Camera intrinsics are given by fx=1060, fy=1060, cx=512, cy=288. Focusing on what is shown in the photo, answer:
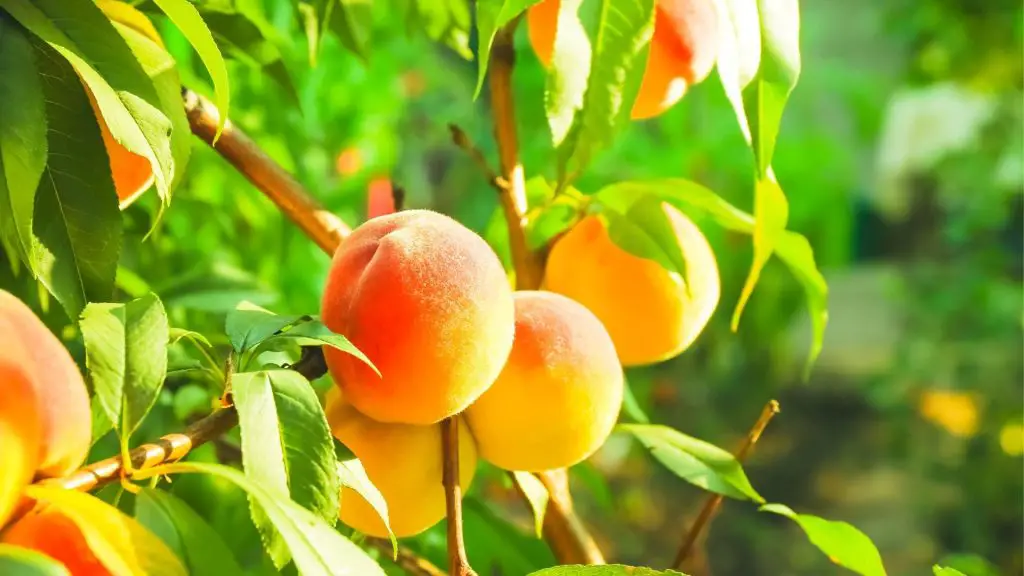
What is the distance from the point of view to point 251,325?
23 centimetres

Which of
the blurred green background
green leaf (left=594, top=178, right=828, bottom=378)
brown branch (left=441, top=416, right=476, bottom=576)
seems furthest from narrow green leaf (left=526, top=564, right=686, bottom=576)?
the blurred green background

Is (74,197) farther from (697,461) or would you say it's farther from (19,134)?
(697,461)

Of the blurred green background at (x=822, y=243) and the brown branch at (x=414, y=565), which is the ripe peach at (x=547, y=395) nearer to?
the brown branch at (x=414, y=565)

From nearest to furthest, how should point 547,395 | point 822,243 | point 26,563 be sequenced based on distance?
point 26,563
point 547,395
point 822,243

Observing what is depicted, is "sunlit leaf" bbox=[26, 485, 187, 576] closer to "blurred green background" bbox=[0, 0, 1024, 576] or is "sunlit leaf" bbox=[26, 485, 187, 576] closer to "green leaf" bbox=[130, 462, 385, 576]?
"green leaf" bbox=[130, 462, 385, 576]

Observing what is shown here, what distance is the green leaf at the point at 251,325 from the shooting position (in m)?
0.22

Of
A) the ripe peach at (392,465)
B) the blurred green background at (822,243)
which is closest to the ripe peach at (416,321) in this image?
the ripe peach at (392,465)

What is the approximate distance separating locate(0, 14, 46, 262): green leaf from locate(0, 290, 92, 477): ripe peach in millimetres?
17

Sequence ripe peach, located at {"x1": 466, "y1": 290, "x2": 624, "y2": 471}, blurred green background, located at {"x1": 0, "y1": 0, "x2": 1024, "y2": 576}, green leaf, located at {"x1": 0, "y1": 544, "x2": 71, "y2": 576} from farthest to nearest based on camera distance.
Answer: blurred green background, located at {"x1": 0, "y1": 0, "x2": 1024, "y2": 576} < ripe peach, located at {"x1": 466, "y1": 290, "x2": 624, "y2": 471} < green leaf, located at {"x1": 0, "y1": 544, "x2": 71, "y2": 576}

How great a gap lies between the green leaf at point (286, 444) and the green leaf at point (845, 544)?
0.50 feet

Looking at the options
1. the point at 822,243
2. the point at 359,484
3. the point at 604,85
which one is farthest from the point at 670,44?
the point at 822,243

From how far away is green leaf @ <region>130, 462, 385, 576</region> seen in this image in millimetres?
170

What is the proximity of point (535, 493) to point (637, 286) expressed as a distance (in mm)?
68

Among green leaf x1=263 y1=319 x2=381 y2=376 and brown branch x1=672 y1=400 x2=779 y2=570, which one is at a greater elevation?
green leaf x1=263 y1=319 x2=381 y2=376
